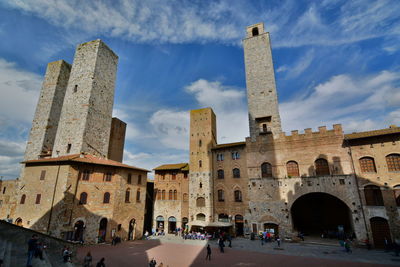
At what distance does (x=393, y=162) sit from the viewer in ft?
65.6

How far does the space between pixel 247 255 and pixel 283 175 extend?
10.9 m

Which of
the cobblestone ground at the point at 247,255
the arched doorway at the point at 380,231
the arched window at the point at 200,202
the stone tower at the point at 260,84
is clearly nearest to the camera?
the cobblestone ground at the point at 247,255

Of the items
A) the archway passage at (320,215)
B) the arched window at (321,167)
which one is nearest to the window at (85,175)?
the archway passage at (320,215)

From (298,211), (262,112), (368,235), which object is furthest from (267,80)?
(368,235)

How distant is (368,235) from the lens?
1972 cm

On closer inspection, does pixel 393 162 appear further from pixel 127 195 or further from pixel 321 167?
pixel 127 195

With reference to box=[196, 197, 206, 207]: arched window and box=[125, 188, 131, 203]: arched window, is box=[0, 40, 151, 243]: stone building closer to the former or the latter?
box=[125, 188, 131, 203]: arched window

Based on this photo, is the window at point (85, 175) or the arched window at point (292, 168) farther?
the arched window at point (292, 168)

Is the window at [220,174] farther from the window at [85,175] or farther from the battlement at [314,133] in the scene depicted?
the window at [85,175]

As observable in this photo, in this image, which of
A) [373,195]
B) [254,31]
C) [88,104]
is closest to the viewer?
[373,195]

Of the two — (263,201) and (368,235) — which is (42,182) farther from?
(368,235)

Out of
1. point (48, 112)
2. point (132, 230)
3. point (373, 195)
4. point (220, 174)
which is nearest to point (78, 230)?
point (132, 230)

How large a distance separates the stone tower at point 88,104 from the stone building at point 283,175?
543 inches

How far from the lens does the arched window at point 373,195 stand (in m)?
19.9
